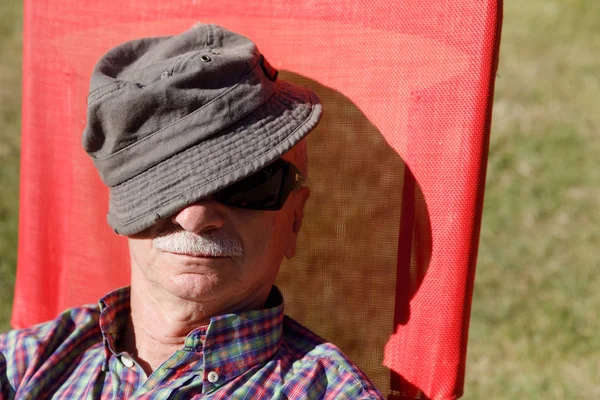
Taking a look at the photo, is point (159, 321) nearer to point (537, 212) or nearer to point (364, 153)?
point (364, 153)

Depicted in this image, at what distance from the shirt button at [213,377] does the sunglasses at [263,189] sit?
1.44 feet

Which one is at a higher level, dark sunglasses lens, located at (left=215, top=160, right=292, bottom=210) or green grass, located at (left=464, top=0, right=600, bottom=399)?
dark sunglasses lens, located at (left=215, top=160, right=292, bottom=210)

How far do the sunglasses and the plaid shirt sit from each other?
30cm

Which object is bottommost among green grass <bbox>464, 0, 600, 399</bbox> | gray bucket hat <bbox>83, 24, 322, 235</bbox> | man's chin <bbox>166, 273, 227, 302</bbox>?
green grass <bbox>464, 0, 600, 399</bbox>

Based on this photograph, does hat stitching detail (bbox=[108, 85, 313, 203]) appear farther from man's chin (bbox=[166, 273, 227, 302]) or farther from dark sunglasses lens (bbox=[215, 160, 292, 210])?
man's chin (bbox=[166, 273, 227, 302])

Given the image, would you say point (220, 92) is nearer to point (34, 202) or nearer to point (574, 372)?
point (34, 202)

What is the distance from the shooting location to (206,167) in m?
1.87

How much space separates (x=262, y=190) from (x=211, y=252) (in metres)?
0.20

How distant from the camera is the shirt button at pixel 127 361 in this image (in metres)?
2.16

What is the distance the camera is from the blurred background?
3.56m

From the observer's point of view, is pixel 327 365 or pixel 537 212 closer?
pixel 327 365

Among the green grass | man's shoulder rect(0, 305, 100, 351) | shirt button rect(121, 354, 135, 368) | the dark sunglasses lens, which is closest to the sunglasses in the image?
the dark sunglasses lens

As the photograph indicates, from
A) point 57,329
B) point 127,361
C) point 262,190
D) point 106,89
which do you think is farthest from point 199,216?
point 57,329

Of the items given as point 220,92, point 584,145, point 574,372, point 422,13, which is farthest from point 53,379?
point 584,145
